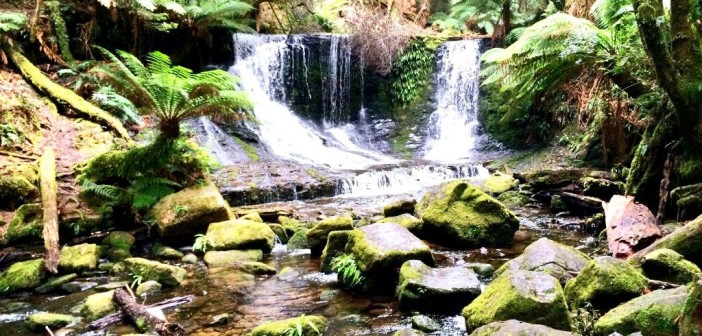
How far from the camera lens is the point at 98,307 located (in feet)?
12.9

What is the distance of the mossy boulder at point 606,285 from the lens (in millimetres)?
3135

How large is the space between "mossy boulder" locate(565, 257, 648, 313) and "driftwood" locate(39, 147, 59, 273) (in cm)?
447

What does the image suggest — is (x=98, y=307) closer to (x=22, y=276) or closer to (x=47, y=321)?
(x=47, y=321)

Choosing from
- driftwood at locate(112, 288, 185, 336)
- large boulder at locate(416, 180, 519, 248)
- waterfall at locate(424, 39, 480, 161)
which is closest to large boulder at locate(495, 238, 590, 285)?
large boulder at locate(416, 180, 519, 248)

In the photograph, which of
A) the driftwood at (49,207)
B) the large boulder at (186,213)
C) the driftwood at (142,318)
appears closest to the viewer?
the driftwood at (142,318)

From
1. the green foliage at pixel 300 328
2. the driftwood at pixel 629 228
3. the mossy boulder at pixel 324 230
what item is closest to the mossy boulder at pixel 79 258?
the mossy boulder at pixel 324 230

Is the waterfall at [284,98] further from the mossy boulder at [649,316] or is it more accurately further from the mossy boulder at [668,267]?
the mossy boulder at [649,316]

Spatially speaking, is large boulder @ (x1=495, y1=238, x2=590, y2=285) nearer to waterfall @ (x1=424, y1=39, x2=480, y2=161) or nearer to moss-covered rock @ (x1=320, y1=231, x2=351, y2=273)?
moss-covered rock @ (x1=320, y1=231, x2=351, y2=273)

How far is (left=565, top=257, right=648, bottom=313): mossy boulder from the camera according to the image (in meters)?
3.13

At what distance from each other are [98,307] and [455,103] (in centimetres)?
1157

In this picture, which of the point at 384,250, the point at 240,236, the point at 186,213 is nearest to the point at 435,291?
the point at 384,250

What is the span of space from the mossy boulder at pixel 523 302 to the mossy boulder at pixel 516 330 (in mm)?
249

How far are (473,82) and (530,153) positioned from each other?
3.43 meters

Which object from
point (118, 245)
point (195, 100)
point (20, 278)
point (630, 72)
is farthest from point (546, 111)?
point (20, 278)
